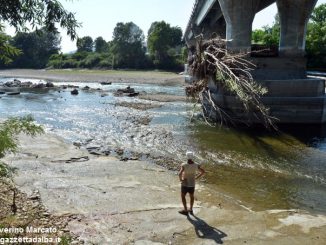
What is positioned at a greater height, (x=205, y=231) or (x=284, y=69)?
(x=284, y=69)

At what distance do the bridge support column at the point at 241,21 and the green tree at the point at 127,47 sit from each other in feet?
246

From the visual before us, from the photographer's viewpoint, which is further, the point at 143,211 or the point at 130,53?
the point at 130,53

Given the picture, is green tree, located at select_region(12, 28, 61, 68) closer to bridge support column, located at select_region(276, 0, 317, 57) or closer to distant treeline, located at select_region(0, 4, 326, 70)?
distant treeline, located at select_region(0, 4, 326, 70)

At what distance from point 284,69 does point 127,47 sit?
83.7 metres

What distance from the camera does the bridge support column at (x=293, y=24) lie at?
3062 cm

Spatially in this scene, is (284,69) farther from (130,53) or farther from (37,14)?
(130,53)

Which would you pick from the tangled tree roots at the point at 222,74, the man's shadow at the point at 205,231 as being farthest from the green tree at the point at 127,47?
the man's shadow at the point at 205,231

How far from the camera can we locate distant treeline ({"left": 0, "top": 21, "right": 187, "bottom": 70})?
102062 millimetres

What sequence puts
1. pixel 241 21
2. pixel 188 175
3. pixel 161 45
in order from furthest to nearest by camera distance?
pixel 161 45 → pixel 241 21 → pixel 188 175

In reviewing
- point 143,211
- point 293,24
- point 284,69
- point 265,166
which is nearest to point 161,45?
point 293,24

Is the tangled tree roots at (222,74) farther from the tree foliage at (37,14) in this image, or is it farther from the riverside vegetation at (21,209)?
the tree foliage at (37,14)

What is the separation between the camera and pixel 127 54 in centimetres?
10806

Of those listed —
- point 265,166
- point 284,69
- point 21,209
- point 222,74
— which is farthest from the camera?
point 284,69

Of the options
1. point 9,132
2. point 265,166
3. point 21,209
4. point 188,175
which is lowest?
point 265,166
